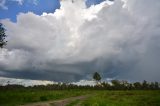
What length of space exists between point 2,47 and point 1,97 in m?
10.6

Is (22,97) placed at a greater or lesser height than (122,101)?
greater

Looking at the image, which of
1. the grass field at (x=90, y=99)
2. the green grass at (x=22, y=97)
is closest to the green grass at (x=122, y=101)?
the grass field at (x=90, y=99)

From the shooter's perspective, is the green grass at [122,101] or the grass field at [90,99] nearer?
the green grass at [122,101]

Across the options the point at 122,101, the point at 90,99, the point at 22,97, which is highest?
the point at 22,97

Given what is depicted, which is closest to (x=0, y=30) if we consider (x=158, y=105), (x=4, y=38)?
(x=4, y=38)

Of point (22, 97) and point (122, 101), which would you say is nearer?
point (122, 101)

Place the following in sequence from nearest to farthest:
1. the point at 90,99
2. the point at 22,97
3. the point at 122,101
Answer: the point at 122,101 < the point at 90,99 < the point at 22,97

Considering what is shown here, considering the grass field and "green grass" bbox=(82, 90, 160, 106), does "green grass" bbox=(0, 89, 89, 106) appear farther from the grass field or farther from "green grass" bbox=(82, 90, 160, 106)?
"green grass" bbox=(82, 90, 160, 106)

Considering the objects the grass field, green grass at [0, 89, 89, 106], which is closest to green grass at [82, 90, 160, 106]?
the grass field

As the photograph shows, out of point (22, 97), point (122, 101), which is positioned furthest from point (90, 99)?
point (22, 97)

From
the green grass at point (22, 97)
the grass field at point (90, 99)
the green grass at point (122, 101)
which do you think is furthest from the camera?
the green grass at point (22, 97)

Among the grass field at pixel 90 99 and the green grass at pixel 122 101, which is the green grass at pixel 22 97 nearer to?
the grass field at pixel 90 99

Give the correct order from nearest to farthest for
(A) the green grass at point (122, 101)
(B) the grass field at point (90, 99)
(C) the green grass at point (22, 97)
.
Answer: (A) the green grass at point (122, 101) < (B) the grass field at point (90, 99) < (C) the green grass at point (22, 97)

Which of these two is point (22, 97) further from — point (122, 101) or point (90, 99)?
point (122, 101)
